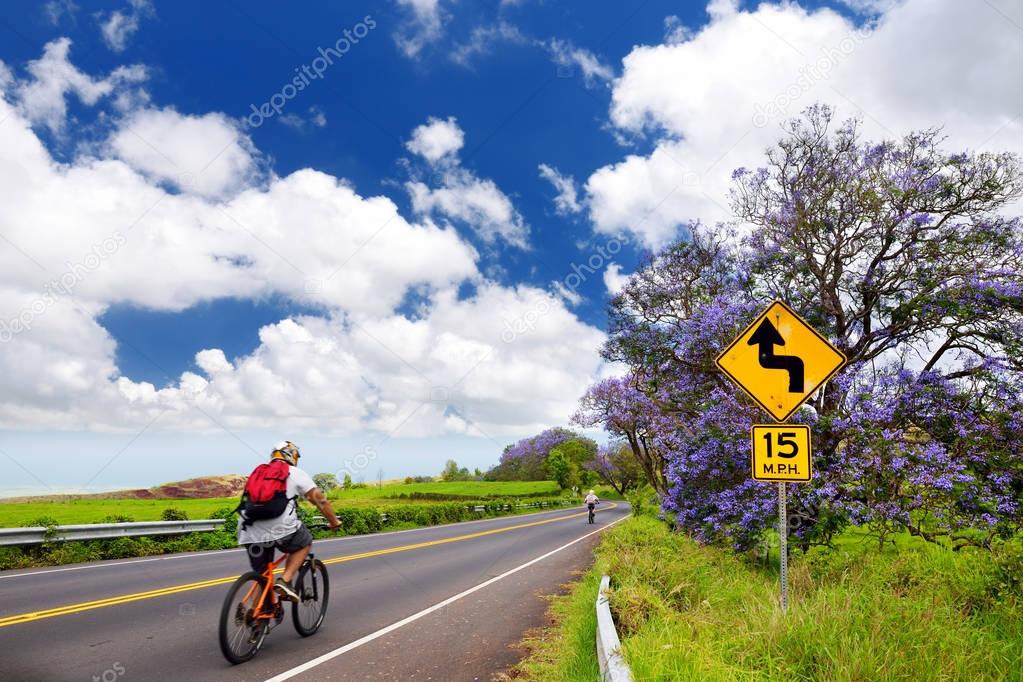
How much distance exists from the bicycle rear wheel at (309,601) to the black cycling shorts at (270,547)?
18.2 inches

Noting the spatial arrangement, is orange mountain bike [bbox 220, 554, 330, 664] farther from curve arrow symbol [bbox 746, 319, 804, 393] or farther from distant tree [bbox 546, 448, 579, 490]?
distant tree [bbox 546, 448, 579, 490]

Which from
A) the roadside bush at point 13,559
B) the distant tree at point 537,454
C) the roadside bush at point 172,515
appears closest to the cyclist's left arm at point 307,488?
the roadside bush at point 13,559

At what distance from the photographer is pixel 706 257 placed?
20.8 m

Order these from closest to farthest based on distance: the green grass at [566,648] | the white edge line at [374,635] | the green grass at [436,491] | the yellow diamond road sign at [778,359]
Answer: the green grass at [566,648], the white edge line at [374,635], the yellow diamond road sign at [778,359], the green grass at [436,491]

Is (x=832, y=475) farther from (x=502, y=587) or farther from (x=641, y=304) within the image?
(x=641, y=304)

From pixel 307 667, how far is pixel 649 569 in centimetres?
458

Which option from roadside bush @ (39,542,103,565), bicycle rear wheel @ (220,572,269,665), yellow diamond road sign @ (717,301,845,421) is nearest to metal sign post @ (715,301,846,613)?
yellow diamond road sign @ (717,301,845,421)

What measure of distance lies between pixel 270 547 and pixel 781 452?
526 centimetres

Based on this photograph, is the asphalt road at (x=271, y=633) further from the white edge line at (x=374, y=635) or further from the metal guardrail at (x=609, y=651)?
the metal guardrail at (x=609, y=651)

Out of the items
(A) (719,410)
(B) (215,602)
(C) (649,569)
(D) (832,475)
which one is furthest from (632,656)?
(A) (719,410)

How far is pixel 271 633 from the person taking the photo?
280 inches

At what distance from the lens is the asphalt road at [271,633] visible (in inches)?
225

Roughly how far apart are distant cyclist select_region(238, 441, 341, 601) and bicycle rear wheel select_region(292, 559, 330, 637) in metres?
0.32

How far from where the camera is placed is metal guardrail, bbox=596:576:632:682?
3865 mm
